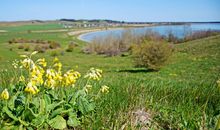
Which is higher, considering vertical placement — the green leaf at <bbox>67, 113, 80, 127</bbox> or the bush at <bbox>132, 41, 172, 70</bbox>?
the green leaf at <bbox>67, 113, 80, 127</bbox>

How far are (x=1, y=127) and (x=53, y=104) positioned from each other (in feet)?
1.93

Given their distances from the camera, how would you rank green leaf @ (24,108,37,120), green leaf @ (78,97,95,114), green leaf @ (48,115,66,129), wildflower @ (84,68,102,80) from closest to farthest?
1. green leaf @ (24,108,37,120)
2. green leaf @ (48,115,66,129)
3. wildflower @ (84,68,102,80)
4. green leaf @ (78,97,95,114)

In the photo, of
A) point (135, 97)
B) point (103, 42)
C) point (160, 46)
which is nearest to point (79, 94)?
point (135, 97)

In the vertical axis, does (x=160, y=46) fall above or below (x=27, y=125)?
below

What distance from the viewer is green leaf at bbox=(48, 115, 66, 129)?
3586mm

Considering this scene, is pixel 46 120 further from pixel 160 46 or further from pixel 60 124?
pixel 160 46

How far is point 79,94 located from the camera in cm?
395

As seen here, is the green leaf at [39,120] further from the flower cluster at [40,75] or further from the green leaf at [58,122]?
the flower cluster at [40,75]

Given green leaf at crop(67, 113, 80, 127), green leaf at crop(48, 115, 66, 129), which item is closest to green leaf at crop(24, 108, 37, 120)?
green leaf at crop(48, 115, 66, 129)

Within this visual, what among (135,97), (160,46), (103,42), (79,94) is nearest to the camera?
(79,94)

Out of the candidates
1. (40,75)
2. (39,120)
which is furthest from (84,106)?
(40,75)

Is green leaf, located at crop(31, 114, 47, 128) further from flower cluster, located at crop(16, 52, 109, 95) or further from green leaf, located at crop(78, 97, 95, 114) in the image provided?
green leaf, located at crop(78, 97, 95, 114)

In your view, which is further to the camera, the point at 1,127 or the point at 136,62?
the point at 136,62

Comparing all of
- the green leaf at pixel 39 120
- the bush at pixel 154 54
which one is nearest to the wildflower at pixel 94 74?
the green leaf at pixel 39 120
